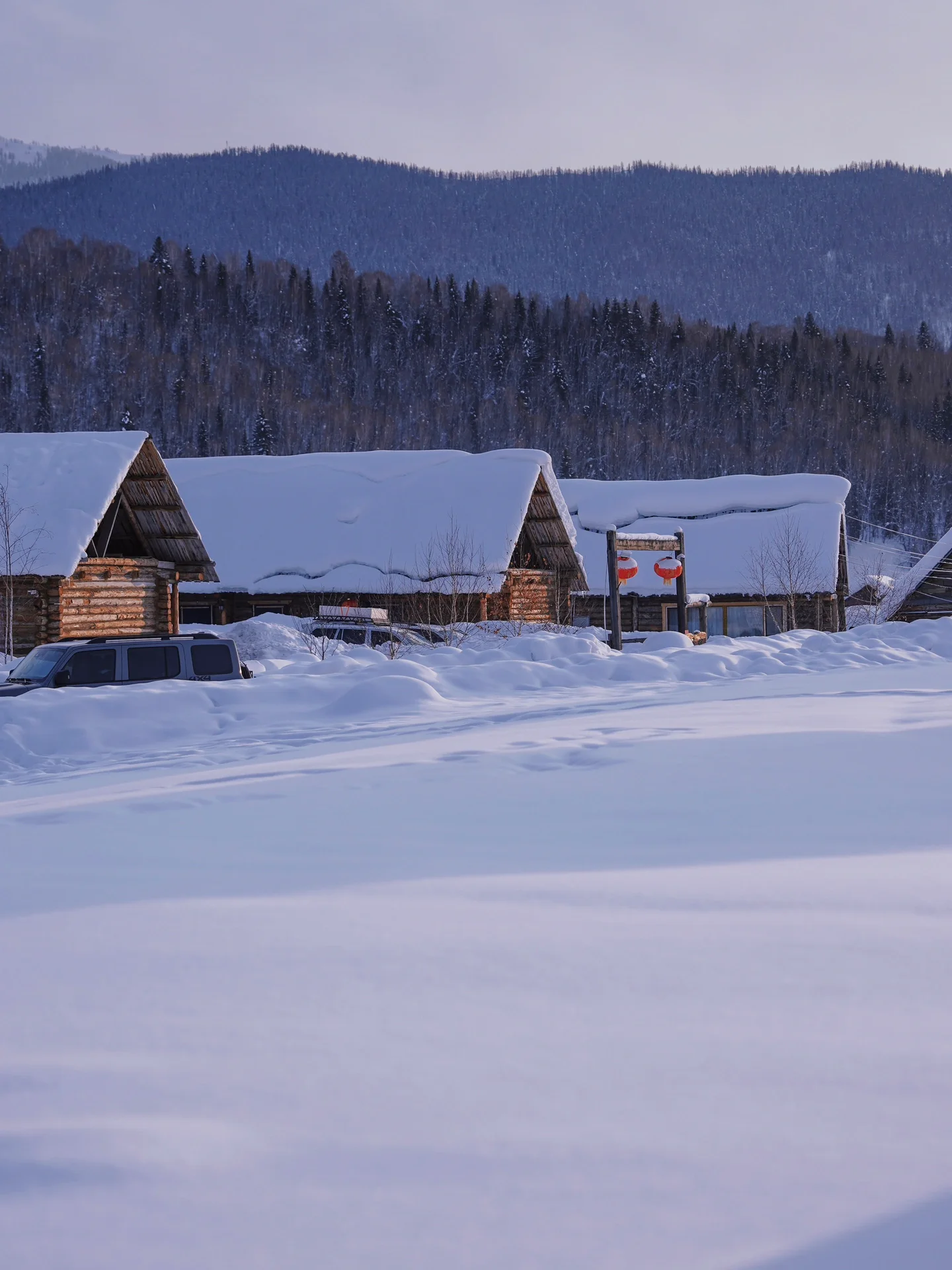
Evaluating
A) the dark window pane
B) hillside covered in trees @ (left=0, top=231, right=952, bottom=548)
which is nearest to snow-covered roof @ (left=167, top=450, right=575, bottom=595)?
the dark window pane

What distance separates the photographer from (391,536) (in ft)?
107

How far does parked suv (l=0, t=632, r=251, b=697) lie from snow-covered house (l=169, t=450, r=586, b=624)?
1453 centimetres

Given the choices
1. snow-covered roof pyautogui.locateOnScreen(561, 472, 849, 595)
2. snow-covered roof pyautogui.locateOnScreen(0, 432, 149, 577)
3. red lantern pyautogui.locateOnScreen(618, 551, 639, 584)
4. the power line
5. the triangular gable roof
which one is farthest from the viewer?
the power line

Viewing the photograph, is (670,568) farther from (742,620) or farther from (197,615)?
(197,615)

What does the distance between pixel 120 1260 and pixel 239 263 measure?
16255 centimetres

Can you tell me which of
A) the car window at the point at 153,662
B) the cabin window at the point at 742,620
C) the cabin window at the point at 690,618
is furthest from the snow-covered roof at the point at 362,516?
the car window at the point at 153,662

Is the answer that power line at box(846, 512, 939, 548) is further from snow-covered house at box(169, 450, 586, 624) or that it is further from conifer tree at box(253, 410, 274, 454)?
conifer tree at box(253, 410, 274, 454)

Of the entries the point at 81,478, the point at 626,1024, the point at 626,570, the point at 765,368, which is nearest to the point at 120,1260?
the point at 626,1024

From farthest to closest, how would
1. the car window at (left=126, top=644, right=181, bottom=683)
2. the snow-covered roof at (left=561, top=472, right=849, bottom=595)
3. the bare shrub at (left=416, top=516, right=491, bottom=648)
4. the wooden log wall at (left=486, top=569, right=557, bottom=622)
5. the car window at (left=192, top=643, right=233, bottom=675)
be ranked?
the snow-covered roof at (left=561, top=472, right=849, bottom=595) → the wooden log wall at (left=486, top=569, right=557, bottom=622) → the bare shrub at (left=416, top=516, right=491, bottom=648) → the car window at (left=192, top=643, right=233, bottom=675) → the car window at (left=126, top=644, right=181, bottom=683)

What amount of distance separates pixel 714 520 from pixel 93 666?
3135cm

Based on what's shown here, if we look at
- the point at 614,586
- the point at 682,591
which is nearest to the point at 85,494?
the point at 614,586

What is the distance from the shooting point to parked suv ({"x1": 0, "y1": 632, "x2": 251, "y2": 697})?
13.7 meters

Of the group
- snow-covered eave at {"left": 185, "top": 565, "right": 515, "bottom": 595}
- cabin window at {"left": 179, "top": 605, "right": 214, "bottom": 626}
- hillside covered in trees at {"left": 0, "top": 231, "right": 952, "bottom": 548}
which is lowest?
cabin window at {"left": 179, "top": 605, "right": 214, "bottom": 626}

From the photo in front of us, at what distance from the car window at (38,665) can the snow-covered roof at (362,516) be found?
52.2ft
